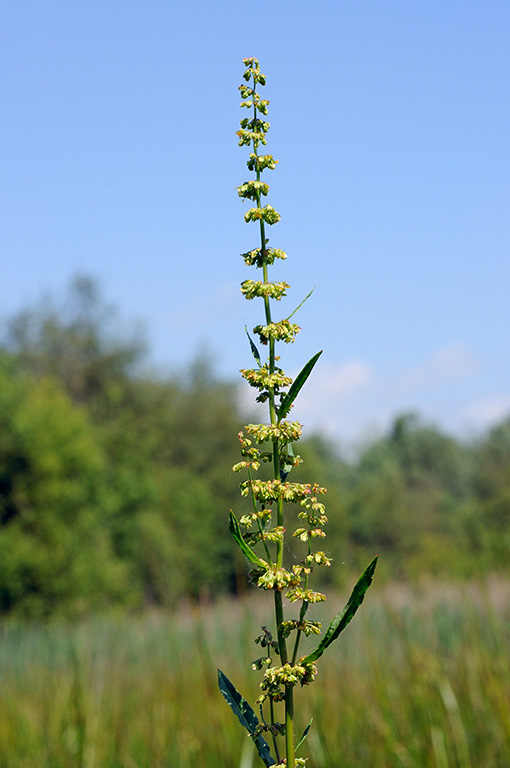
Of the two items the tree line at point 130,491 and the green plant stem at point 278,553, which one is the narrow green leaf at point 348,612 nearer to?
the green plant stem at point 278,553

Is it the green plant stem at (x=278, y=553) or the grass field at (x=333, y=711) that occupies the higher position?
the green plant stem at (x=278, y=553)

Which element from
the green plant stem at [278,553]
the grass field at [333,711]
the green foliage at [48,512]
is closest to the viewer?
the green plant stem at [278,553]

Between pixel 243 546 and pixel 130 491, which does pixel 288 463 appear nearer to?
pixel 243 546

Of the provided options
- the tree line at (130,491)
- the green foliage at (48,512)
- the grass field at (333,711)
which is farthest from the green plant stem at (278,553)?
the green foliage at (48,512)

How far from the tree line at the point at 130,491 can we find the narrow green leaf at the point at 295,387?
72.7ft

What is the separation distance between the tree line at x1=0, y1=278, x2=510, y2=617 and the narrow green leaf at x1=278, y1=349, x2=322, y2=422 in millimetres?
22173

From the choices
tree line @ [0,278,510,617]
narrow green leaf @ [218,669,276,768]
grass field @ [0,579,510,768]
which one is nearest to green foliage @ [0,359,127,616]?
tree line @ [0,278,510,617]

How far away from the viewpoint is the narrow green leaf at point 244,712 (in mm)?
465

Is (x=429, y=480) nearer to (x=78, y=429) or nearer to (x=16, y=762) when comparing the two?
(x=78, y=429)

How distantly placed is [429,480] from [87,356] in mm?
27800

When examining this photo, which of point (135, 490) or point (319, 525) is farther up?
point (135, 490)

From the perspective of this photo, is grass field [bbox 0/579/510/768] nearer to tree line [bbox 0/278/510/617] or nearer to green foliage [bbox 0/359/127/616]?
tree line [bbox 0/278/510/617]

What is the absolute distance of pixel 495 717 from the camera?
4141mm

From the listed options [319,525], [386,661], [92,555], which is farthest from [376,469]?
[319,525]
